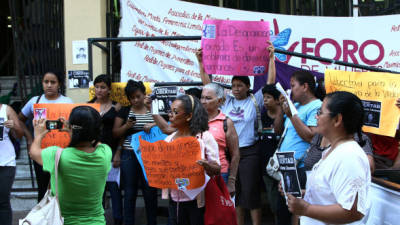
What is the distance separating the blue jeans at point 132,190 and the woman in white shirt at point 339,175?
3349 millimetres

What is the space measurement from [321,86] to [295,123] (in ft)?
3.82

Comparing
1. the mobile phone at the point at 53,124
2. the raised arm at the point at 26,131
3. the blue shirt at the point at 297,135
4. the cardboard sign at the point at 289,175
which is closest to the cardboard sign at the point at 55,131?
the raised arm at the point at 26,131

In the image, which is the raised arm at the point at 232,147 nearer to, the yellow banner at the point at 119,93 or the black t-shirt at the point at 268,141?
the black t-shirt at the point at 268,141

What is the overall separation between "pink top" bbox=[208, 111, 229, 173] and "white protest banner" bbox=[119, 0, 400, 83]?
7.95 feet

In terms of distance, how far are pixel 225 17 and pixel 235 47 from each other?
174 cm

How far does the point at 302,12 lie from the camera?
9609mm

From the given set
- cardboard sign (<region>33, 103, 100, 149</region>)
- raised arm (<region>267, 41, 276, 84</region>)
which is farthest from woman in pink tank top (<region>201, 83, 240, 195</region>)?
cardboard sign (<region>33, 103, 100, 149</region>)

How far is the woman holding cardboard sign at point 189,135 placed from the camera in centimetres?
382

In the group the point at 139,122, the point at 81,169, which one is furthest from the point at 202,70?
the point at 81,169

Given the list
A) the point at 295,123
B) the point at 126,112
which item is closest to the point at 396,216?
the point at 295,123

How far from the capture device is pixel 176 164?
3.78 m

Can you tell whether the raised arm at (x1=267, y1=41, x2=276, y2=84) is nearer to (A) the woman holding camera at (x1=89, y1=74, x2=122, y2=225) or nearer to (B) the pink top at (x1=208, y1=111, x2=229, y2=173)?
(B) the pink top at (x1=208, y1=111, x2=229, y2=173)

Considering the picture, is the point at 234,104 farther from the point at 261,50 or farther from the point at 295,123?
the point at 295,123

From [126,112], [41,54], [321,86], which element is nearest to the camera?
[321,86]
